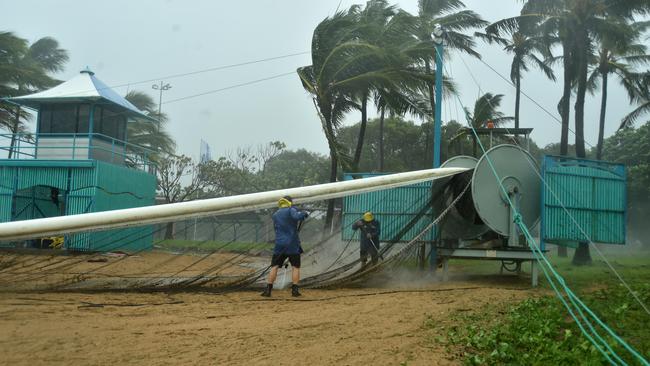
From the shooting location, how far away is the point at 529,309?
22.4 ft

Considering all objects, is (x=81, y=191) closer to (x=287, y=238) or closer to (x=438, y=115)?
(x=287, y=238)

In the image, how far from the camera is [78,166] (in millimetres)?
17234

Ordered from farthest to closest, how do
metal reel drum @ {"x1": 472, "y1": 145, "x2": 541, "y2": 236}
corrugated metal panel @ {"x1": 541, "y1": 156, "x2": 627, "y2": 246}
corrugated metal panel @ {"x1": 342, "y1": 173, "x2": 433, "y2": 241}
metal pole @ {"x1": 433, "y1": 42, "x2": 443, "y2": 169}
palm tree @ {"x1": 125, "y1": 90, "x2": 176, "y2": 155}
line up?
1. palm tree @ {"x1": 125, "y1": 90, "x2": 176, "y2": 155}
2. metal pole @ {"x1": 433, "y1": 42, "x2": 443, "y2": 169}
3. corrugated metal panel @ {"x1": 342, "y1": 173, "x2": 433, "y2": 241}
4. corrugated metal panel @ {"x1": 541, "y1": 156, "x2": 627, "y2": 246}
5. metal reel drum @ {"x1": 472, "y1": 145, "x2": 541, "y2": 236}

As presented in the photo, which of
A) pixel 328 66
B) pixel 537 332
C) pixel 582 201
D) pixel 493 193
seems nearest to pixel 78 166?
pixel 328 66

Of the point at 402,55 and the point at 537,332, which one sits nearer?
the point at 537,332

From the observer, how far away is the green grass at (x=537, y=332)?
192 inches

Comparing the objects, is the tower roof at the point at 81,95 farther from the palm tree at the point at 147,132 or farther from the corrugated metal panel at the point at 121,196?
the palm tree at the point at 147,132

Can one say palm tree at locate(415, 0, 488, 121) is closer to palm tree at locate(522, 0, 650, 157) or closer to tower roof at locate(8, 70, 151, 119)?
palm tree at locate(522, 0, 650, 157)

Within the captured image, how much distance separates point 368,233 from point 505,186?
2.78m

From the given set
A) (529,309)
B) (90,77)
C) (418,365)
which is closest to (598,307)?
(529,309)

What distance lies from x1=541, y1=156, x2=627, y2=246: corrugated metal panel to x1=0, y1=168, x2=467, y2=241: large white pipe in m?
3.55

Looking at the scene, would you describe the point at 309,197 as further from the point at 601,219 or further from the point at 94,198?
the point at 94,198

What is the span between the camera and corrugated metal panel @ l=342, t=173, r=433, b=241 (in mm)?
11578

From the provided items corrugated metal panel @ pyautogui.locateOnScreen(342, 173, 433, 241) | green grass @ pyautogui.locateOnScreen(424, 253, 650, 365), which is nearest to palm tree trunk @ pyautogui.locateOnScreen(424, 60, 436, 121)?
corrugated metal panel @ pyautogui.locateOnScreen(342, 173, 433, 241)
